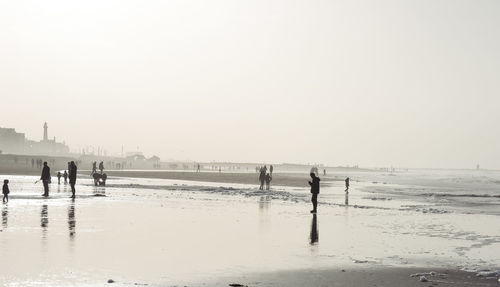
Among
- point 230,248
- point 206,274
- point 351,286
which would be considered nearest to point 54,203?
point 230,248

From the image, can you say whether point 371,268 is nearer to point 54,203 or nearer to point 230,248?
point 230,248

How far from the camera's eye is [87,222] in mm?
19609

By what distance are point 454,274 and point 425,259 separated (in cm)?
209

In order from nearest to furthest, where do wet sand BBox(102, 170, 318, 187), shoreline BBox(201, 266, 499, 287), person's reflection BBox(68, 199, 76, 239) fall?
shoreline BBox(201, 266, 499, 287)
person's reflection BBox(68, 199, 76, 239)
wet sand BBox(102, 170, 318, 187)

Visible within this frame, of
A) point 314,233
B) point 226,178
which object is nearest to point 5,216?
point 314,233

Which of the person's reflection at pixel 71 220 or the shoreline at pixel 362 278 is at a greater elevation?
the person's reflection at pixel 71 220

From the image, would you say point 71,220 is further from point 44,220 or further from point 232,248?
Answer: point 232,248

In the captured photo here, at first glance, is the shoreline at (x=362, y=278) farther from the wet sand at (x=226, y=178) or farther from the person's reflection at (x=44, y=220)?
the wet sand at (x=226, y=178)

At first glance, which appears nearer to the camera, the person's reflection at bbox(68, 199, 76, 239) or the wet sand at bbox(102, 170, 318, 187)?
the person's reflection at bbox(68, 199, 76, 239)

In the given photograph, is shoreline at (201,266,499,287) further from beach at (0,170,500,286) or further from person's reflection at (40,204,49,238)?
person's reflection at (40,204,49,238)

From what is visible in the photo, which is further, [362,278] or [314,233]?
[314,233]

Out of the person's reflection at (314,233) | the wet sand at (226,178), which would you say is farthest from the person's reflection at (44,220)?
the wet sand at (226,178)

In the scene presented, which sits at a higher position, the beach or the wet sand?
the beach

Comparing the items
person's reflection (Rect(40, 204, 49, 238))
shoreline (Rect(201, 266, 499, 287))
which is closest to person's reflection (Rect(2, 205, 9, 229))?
person's reflection (Rect(40, 204, 49, 238))
